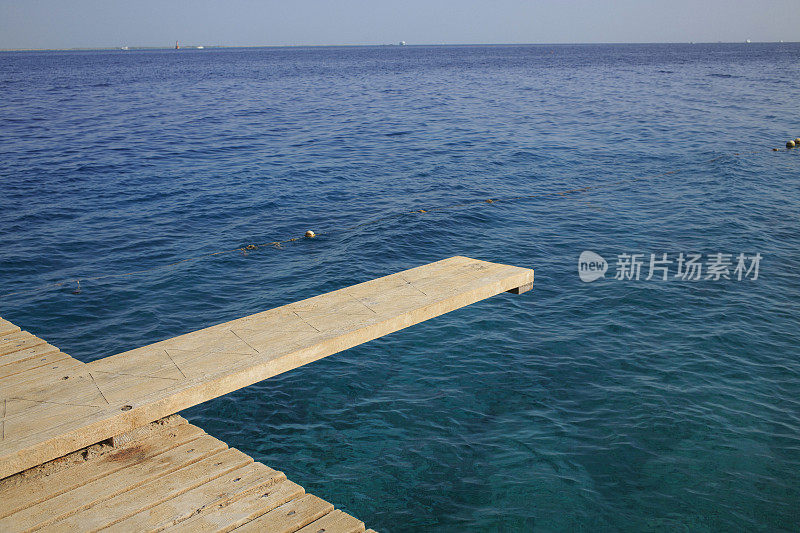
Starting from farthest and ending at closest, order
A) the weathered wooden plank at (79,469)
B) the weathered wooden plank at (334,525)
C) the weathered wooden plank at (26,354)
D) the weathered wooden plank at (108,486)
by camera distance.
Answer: the weathered wooden plank at (26,354) < the weathered wooden plank at (79,469) < the weathered wooden plank at (334,525) < the weathered wooden plank at (108,486)

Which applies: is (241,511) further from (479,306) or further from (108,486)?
(479,306)

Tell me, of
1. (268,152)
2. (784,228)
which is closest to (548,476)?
(784,228)

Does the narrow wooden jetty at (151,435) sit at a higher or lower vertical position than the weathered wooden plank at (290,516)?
higher

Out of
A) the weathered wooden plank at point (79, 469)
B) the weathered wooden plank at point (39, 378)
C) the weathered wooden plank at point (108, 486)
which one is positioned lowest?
the weathered wooden plank at point (108, 486)

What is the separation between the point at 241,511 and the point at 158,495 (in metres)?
0.77

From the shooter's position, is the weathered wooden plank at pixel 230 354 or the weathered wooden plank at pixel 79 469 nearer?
the weathered wooden plank at pixel 79 469

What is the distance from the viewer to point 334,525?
509 cm

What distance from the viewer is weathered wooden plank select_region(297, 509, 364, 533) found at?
5020 mm

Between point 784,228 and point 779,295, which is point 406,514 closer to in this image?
point 779,295

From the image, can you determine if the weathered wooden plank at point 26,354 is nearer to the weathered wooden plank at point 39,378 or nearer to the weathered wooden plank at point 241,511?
the weathered wooden plank at point 39,378

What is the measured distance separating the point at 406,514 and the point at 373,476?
35.0 inches

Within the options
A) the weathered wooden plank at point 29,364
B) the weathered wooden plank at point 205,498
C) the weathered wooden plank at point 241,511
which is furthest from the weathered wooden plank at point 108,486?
the weathered wooden plank at point 29,364

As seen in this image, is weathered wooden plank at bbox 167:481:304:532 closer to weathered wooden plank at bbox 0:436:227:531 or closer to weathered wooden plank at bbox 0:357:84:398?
weathered wooden plank at bbox 0:436:227:531

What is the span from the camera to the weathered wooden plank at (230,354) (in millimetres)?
5609
